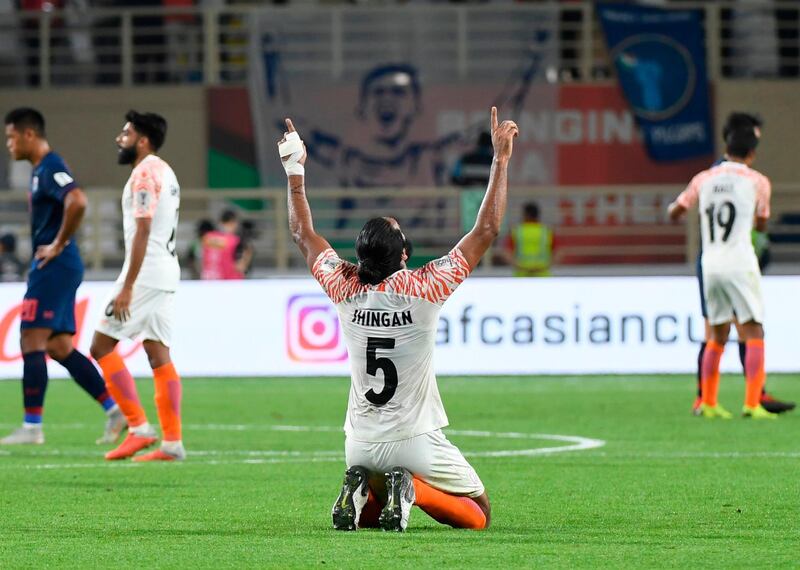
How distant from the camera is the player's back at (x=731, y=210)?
13.4 metres

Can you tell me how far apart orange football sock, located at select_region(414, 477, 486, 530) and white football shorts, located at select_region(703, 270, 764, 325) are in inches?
256

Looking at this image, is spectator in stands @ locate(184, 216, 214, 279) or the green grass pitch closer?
the green grass pitch

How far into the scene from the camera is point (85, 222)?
80.2 ft

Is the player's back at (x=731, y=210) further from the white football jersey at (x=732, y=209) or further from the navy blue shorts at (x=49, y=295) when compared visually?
the navy blue shorts at (x=49, y=295)

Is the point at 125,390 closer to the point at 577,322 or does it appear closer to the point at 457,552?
the point at 457,552

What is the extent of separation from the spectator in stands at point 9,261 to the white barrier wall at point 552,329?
4.27 metres

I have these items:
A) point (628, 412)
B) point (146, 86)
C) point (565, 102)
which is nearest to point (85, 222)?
point (146, 86)

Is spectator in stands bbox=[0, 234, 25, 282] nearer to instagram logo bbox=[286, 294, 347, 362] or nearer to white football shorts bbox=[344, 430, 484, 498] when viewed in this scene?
instagram logo bbox=[286, 294, 347, 362]

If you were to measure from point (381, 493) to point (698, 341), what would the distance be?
442 inches

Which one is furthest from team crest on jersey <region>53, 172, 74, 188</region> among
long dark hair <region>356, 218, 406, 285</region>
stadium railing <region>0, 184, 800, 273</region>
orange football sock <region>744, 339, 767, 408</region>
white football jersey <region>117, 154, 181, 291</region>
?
stadium railing <region>0, 184, 800, 273</region>

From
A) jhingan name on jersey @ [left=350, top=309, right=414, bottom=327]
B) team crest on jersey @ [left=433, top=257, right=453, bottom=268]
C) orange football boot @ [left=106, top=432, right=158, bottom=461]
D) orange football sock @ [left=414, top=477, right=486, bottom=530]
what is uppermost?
team crest on jersey @ [left=433, top=257, right=453, bottom=268]

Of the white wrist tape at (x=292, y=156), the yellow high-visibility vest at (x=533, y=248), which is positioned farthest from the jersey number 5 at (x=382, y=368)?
the yellow high-visibility vest at (x=533, y=248)

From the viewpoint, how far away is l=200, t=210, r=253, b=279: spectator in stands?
74.0 feet

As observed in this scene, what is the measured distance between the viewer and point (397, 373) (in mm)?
7176
